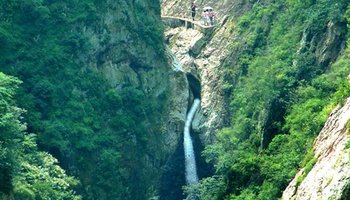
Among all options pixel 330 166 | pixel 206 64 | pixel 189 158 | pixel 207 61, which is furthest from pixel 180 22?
pixel 330 166

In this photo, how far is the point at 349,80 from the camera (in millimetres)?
27703

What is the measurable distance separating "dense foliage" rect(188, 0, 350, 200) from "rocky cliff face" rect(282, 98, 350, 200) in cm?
90

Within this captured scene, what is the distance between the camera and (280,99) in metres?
36.6

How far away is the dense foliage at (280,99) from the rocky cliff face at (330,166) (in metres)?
0.90

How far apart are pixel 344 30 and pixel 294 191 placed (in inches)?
569

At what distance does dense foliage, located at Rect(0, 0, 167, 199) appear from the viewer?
1554 inches

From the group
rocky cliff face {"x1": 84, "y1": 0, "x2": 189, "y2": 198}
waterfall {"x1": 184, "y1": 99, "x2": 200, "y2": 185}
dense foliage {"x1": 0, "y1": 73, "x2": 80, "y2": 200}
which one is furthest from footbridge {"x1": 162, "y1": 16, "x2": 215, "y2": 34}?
dense foliage {"x1": 0, "y1": 73, "x2": 80, "y2": 200}

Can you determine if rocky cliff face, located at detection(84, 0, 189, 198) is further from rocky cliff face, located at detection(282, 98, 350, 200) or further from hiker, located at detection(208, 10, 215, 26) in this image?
rocky cliff face, located at detection(282, 98, 350, 200)

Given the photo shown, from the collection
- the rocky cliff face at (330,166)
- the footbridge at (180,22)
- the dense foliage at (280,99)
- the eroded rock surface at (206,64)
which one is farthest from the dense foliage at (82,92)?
the rocky cliff face at (330,166)

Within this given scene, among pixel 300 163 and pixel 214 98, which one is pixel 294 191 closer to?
pixel 300 163

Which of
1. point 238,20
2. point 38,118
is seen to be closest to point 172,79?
point 238,20

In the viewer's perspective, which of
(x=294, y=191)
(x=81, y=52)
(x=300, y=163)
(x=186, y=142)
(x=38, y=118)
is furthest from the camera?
(x=186, y=142)

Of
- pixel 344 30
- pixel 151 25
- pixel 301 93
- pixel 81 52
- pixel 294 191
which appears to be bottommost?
pixel 294 191

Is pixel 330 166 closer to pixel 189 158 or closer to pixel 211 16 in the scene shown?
pixel 189 158
